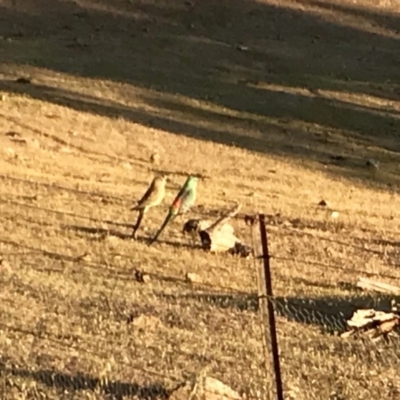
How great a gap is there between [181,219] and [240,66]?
6.73 meters

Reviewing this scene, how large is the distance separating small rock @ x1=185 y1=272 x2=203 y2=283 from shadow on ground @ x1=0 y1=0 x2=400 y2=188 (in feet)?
9.09

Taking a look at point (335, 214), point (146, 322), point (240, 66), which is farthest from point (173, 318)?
point (240, 66)

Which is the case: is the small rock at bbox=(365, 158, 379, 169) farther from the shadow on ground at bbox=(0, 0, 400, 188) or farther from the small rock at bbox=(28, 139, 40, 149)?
the small rock at bbox=(28, 139, 40, 149)

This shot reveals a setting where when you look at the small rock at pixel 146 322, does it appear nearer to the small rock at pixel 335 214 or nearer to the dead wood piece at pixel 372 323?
the dead wood piece at pixel 372 323

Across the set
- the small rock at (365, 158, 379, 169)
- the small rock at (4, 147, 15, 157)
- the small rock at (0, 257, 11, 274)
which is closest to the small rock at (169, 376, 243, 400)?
the small rock at (0, 257, 11, 274)

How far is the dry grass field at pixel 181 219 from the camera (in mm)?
3195

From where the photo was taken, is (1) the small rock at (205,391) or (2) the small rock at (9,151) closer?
(1) the small rock at (205,391)

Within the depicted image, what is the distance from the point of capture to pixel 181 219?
14.7 feet

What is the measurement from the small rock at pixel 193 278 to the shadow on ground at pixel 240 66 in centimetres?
277

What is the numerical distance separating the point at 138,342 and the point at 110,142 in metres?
3.33

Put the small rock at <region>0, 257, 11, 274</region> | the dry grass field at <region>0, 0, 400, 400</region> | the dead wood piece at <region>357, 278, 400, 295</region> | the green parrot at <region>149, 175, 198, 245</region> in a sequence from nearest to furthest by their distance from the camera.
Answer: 1. the dry grass field at <region>0, 0, 400, 400</region>
2. the small rock at <region>0, 257, 11, 274</region>
3. the dead wood piece at <region>357, 278, 400, 295</region>
4. the green parrot at <region>149, 175, 198, 245</region>

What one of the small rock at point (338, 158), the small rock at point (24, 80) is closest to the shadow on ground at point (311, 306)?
the small rock at point (338, 158)

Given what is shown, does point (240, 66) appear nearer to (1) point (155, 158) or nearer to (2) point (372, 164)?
(2) point (372, 164)

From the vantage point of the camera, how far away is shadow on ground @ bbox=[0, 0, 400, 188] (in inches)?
306
